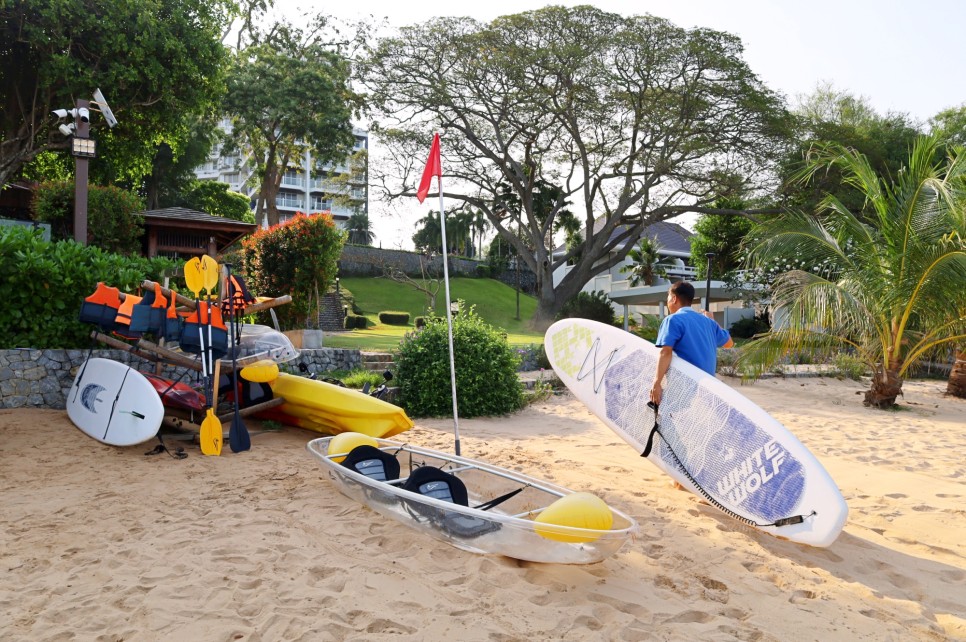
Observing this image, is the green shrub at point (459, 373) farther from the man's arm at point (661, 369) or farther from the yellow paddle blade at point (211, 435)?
the man's arm at point (661, 369)

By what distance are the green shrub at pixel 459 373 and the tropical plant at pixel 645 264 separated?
2772 centimetres

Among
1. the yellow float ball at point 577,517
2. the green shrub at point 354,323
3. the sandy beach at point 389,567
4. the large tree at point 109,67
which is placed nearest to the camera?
the sandy beach at point 389,567

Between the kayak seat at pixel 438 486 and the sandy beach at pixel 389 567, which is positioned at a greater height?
the kayak seat at pixel 438 486

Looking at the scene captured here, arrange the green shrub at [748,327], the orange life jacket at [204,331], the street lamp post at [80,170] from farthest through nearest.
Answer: the green shrub at [748,327] → the street lamp post at [80,170] → the orange life jacket at [204,331]

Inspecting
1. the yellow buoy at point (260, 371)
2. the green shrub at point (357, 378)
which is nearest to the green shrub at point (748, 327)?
the green shrub at point (357, 378)

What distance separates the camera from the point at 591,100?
2473cm

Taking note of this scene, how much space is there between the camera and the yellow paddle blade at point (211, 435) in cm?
622

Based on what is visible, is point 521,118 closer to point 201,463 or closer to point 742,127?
point 742,127

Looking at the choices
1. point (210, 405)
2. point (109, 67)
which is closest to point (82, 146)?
point (210, 405)

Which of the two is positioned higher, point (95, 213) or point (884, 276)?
point (95, 213)

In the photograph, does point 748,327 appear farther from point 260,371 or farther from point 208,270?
point 208,270

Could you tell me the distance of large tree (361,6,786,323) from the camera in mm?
23828

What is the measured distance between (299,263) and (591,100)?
1582cm

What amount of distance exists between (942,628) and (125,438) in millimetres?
6379
